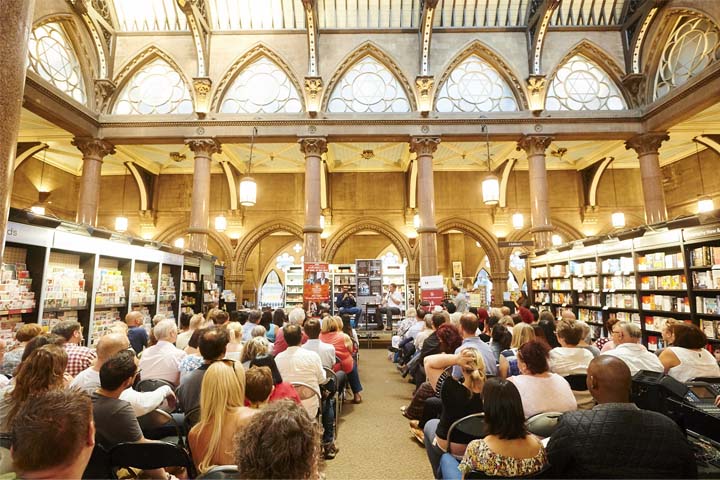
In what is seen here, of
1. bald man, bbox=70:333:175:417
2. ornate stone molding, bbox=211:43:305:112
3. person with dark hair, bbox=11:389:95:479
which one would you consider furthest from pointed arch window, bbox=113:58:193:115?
person with dark hair, bbox=11:389:95:479

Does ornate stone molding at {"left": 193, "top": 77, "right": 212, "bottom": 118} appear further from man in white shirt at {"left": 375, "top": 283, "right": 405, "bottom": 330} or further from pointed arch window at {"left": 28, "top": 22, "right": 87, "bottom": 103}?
man in white shirt at {"left": 375, "top": 283, "right": 405, "bottom": 330}

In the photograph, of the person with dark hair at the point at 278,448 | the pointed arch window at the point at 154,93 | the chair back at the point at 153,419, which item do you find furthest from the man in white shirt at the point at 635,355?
the pointed arch window at the point at 154,93

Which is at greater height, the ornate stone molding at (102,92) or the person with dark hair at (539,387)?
the ornate stone molding at (102,92)

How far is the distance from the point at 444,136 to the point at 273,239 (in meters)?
10.7

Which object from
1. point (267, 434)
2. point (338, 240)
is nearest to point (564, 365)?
point (267, 434)

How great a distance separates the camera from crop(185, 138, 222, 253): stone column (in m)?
8.61

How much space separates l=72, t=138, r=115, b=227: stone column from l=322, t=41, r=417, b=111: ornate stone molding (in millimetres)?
5935

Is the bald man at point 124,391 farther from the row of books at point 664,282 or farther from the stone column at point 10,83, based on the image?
the row of books at point 664,282

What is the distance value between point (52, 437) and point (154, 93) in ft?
34.3

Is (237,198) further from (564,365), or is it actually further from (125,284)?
(564,365)

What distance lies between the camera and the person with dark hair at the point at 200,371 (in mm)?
2357

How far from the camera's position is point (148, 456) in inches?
67.5

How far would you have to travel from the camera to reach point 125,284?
6.49 metres

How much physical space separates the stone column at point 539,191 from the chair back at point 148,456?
8.92m
